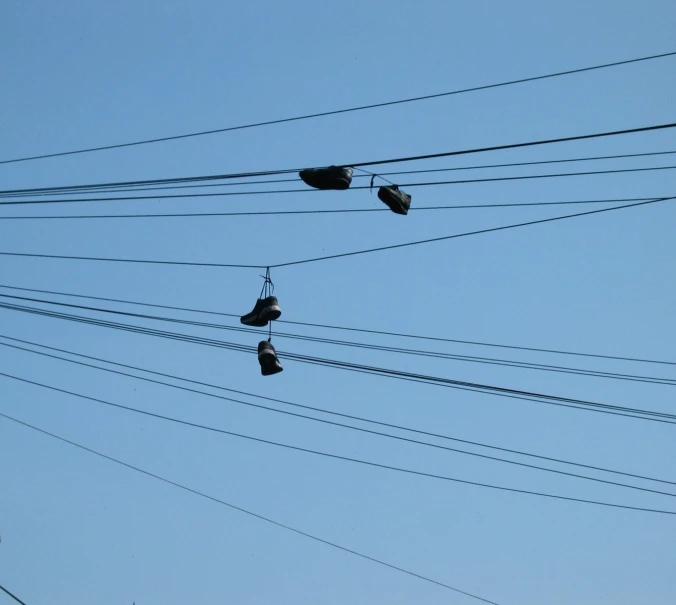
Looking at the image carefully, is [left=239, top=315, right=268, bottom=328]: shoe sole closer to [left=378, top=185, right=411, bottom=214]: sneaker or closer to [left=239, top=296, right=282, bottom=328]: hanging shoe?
[left=239, top=296, right=282, bottom=328]: hanging shoe

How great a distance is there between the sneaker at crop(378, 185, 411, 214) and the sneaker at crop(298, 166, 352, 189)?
398 mm

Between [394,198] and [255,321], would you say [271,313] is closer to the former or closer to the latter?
[255,321]

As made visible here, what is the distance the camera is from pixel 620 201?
10188 millimetres

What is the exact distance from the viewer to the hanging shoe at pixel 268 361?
11.8m

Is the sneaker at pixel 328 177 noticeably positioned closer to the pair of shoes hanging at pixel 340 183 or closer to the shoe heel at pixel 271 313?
the pair of shoes hanging at pixel 340 183

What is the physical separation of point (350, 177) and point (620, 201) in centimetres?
249

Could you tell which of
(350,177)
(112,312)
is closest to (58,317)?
(112,312)

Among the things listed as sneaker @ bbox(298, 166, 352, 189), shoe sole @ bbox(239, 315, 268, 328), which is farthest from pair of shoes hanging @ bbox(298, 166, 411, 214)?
shoe sole @ bbox(239, 315, 268, 328)

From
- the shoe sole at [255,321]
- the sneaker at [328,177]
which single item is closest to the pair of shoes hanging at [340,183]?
the sneaker at [328,177]

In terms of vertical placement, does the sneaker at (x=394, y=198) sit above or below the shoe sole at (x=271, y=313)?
above

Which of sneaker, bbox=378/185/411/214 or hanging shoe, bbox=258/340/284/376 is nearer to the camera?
sneaker, bbox=378/185/411/214

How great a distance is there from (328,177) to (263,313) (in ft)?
8.98

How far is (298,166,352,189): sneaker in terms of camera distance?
948cm

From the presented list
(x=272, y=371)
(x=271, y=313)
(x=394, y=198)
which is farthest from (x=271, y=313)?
(x=394, y=198)
